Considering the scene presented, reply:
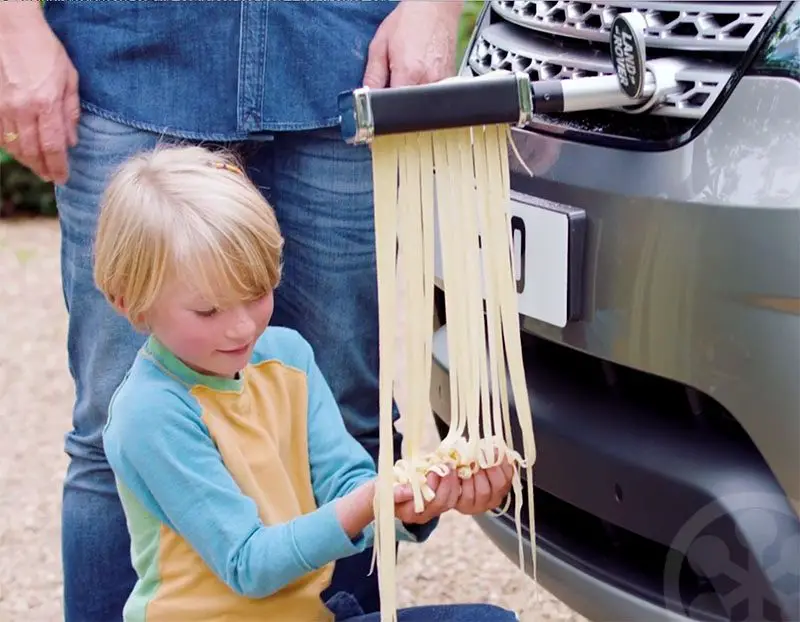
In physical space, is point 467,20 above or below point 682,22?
below

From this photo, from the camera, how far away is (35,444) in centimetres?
438

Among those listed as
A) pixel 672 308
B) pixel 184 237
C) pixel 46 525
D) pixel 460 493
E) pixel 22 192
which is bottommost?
pixel 46 525

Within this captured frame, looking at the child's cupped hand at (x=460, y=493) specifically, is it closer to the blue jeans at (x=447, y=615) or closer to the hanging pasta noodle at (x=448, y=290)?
the hanging pasta noodle at (x=448, y=290)

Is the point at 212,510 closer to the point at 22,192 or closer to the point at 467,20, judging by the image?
the point at 467,20

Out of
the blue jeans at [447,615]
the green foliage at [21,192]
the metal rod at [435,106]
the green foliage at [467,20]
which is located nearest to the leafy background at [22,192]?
the green foliage at [21,192]

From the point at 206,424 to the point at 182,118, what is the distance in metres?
0.65

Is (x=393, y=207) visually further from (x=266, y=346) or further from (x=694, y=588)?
(x=694, y=588)

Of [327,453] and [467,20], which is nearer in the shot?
[327,453]

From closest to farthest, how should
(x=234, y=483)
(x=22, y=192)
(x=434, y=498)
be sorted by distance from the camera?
(x=434, y=498), (x=234, y=483), (x=22, y=192)

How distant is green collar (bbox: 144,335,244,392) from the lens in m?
1.94

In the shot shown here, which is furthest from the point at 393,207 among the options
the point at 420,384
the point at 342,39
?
the point at 342,39

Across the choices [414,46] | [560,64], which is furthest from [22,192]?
[560,64]

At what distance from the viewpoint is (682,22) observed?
77.9 inches

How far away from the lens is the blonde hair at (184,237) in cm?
185
